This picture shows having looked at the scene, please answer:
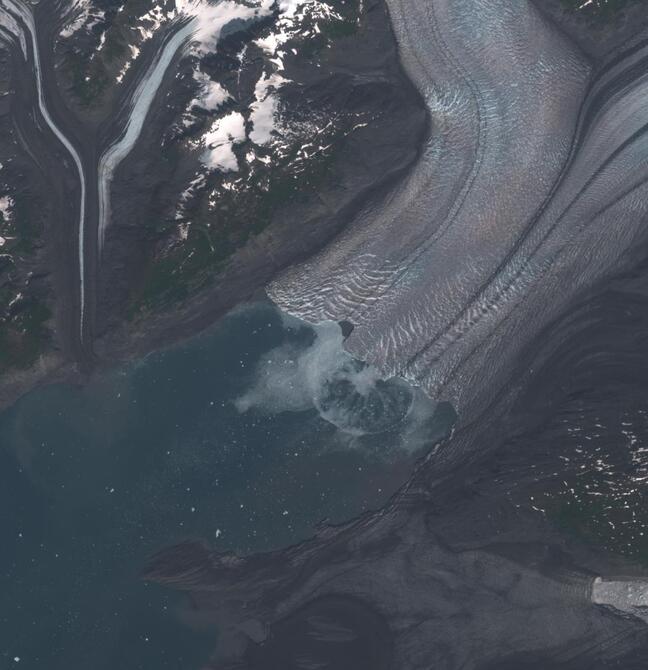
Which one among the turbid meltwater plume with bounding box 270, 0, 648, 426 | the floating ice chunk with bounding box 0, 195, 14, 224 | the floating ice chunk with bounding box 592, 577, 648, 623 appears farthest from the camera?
the turbid meltwater plume with bounding box 270, 0, 648, 426

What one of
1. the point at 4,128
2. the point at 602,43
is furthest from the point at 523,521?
the point at 4,128

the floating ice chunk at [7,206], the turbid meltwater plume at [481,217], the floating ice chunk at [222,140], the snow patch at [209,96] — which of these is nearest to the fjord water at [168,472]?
the turbid meltwater plume at [481,217]

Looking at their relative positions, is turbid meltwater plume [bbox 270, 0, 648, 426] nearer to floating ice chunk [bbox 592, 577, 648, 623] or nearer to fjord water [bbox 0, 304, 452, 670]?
fjord water [bbox 0, 304, 452, 670]

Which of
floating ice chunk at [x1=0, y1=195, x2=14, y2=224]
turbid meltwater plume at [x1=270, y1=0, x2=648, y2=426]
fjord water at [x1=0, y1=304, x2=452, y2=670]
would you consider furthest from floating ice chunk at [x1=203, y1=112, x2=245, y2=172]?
floating ice chunk at [x1=0, y1=195, x2=14, y2=224]

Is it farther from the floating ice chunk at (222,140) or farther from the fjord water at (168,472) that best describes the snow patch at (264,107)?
the fjord water at (168,472)

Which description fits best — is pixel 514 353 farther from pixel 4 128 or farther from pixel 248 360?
pixel 4 128

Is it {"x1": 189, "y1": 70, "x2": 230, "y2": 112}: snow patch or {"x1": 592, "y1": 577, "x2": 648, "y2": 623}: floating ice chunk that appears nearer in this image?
{"x1": 592, "y1": 577, "x2": 648, "y2": 623}: floating ice chunk
